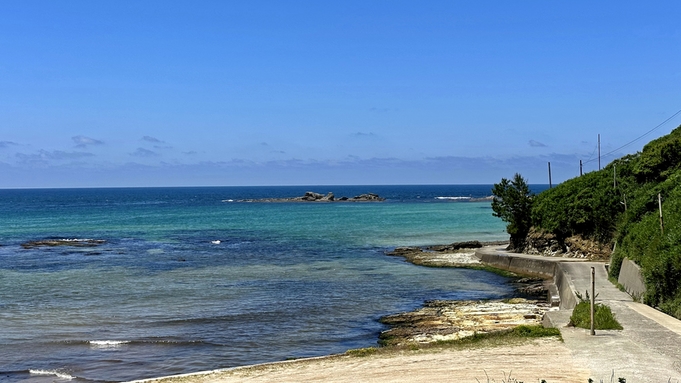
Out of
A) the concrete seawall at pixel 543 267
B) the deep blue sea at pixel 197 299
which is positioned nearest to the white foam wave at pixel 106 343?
the deep blue sea at pixel 197 299

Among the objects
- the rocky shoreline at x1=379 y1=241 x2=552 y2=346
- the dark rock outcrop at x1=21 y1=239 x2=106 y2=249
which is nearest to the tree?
the rocky shoreline at x1=379 y1=241 x2=552 y2=346

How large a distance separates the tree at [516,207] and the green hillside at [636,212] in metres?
0.64

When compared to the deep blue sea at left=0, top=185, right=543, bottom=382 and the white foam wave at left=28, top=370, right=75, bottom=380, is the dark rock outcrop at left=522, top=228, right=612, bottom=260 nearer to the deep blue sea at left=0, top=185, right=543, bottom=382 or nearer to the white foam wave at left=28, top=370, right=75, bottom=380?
the deep blue sea at left=0, top=185, right=543, bottom=382

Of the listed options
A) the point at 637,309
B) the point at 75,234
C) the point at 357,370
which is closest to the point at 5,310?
the point at 357,370

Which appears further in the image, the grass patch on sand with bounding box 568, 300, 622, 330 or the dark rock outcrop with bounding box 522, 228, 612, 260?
the dark rock outcrop with bounding box 522, 228, 612, 260

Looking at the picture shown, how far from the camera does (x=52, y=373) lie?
16781mm

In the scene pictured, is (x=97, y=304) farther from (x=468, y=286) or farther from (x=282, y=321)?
(x=468, y=286)

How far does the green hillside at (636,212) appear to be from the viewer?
63.1ft

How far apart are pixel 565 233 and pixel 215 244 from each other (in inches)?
1047

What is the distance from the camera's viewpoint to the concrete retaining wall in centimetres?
2081

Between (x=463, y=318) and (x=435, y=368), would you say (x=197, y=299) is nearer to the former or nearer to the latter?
(x=463, y=318)

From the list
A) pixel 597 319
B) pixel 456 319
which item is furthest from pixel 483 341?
pixel 456 319

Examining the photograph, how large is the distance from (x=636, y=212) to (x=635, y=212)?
2.0 inches

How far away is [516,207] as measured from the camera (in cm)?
3994
